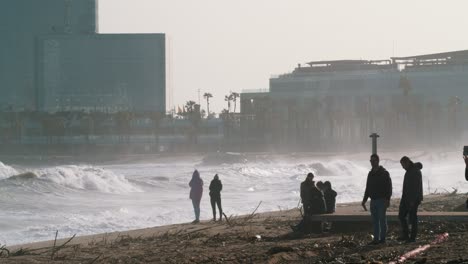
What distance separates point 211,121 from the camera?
435ft

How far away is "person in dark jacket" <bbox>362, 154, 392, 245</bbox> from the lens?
16141 mm

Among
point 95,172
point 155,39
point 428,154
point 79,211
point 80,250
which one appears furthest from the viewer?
point 155,39

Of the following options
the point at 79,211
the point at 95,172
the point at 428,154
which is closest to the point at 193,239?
the point at 79,211

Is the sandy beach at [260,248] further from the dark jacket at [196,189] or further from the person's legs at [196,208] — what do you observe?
the dark jacket at [196,189]

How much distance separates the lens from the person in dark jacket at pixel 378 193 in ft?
53.0

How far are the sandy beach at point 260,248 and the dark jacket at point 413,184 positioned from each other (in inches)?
24.0

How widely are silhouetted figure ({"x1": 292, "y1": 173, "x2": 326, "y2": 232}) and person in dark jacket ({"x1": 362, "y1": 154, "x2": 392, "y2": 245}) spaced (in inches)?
103

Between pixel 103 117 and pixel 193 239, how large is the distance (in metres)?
107

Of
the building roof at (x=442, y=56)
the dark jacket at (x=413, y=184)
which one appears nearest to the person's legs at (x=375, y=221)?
the dark jacket at (x=413, y=184)

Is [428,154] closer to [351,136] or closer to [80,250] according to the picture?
[351,136]

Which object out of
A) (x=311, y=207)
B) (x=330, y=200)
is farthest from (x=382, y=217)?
(x=330, y=200)

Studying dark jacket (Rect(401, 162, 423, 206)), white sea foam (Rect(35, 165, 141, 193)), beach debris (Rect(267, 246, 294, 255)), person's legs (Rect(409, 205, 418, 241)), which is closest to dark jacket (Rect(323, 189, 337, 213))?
person's legs (Rect(409, 205, 418, 241))

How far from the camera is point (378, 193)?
1625 cm

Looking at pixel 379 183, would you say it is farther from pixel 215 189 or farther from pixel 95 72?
pixel 95 72
